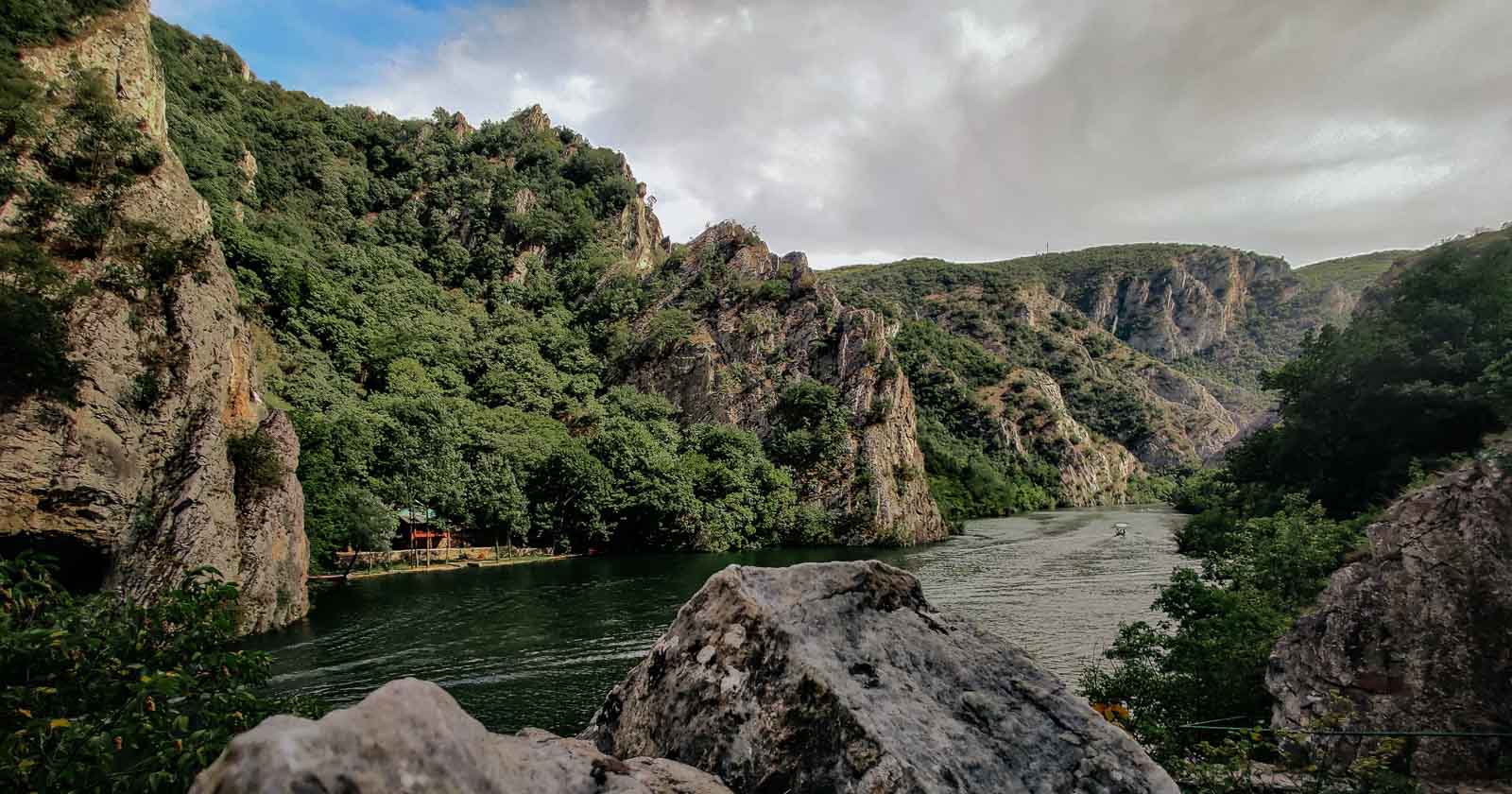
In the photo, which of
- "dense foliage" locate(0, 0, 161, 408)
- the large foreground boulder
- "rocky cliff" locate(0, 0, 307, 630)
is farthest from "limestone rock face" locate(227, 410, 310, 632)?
the large foreground boulder

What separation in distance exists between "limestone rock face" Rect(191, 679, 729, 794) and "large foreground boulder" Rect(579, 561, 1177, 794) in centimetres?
104

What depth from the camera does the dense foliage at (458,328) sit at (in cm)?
5431

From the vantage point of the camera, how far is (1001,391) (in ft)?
497

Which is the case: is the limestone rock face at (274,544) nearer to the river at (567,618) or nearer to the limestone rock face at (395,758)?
the river at (567,618)

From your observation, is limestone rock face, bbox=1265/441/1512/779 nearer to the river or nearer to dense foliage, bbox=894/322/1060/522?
the river

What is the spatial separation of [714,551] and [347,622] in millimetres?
33694

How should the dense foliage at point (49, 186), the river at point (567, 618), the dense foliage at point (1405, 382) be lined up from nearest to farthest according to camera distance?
the dense foliage at point (1405, 382) → the river at point (567, 618) → the dense foliage at point (49, 186)

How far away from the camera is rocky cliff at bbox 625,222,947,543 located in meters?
72.9

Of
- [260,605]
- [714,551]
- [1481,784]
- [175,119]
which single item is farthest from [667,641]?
[175,119]

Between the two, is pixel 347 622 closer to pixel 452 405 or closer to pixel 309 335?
pixel 452 405

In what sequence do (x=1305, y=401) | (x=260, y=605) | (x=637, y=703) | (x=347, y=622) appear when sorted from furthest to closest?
(x=347, y=622) → (x=260, y=605) → (x=1305, y=401) → (x=637, y=703)

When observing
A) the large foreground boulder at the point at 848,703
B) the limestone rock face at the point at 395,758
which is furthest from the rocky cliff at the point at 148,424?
the limestone rock face at the point at 395,758

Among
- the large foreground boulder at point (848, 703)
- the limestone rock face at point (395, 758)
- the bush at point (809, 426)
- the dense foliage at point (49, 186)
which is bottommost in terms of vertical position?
the large foreground boulder at point (848, 703)

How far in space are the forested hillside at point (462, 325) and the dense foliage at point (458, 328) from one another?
25cm
